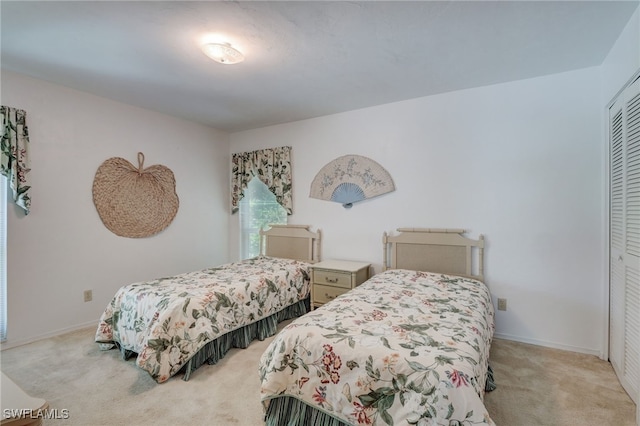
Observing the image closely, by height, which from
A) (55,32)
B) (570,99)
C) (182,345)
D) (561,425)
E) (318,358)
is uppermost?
(55,32)

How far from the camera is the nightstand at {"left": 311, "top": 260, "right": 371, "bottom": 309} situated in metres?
2.96

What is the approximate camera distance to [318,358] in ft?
4.80

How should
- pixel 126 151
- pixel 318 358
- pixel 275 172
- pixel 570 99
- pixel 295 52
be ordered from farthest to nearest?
pixel 275 172
pixel 126 151
pixel 570 99
pixel 295 52
pixel 318 358

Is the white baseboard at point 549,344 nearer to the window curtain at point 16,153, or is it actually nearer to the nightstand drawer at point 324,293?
the nightstand drawer at point 324,293

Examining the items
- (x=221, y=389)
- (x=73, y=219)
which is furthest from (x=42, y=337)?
(x=221, y=389)

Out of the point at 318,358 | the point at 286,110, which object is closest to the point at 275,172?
the point at 286,110

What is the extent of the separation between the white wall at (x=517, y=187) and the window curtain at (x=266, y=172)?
1082 mm

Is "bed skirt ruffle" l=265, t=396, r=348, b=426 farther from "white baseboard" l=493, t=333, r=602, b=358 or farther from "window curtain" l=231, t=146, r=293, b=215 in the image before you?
"window curtain" l=231, t=146, r=293, b=215

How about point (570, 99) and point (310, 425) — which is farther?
point (570, 99)

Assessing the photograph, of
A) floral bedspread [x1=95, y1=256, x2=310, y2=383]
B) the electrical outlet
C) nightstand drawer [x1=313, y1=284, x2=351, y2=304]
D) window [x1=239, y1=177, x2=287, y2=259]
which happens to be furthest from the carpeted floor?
window [x1=239, y1=177, x2=287, y2=259]

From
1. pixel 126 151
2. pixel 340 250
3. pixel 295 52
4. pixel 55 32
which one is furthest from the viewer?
pixel 340 250

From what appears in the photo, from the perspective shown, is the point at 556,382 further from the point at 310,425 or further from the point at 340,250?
the point at 340,250

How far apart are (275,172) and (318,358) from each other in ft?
9.48

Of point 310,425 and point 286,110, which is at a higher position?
point 286,110
